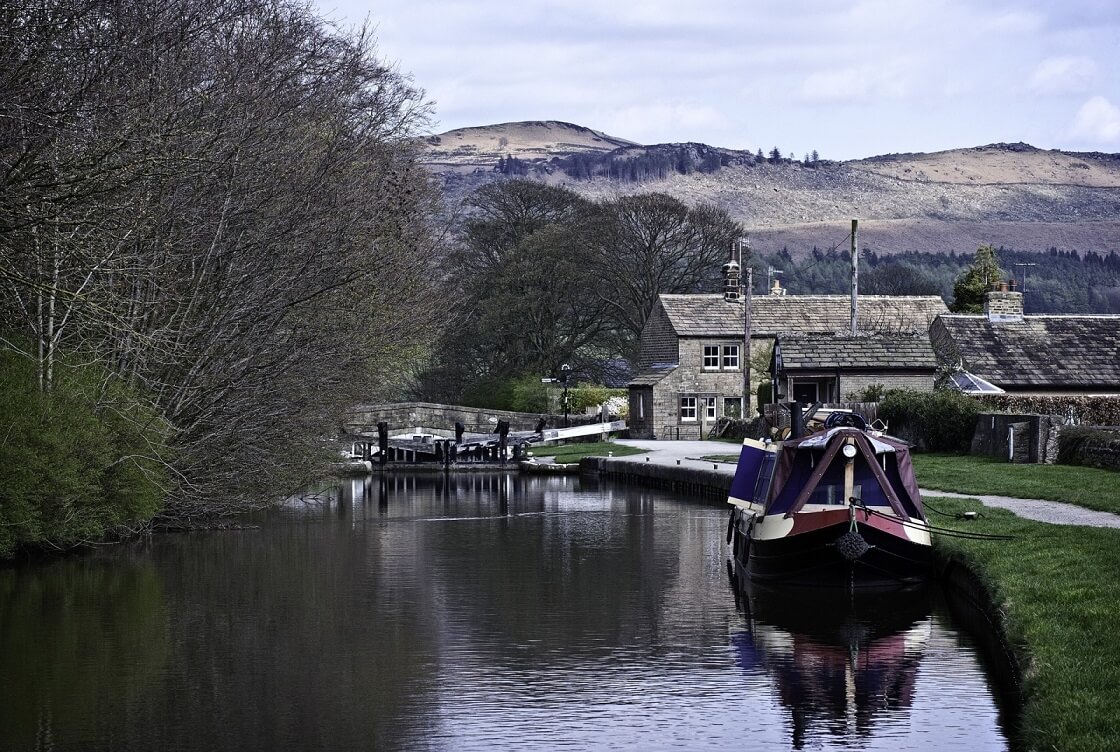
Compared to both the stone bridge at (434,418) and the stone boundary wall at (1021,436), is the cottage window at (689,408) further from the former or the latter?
the stone boundary wall at (1021,436)

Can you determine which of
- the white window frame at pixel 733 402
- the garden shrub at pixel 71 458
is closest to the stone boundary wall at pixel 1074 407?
the white window frame at pixel 733 402

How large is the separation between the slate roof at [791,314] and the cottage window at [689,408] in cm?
262

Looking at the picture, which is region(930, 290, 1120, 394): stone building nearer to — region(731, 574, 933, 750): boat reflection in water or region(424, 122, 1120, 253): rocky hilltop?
region(731, 574, 933, 750): boat reflection in water

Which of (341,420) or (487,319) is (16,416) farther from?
(487,319)

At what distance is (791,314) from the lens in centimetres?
5959

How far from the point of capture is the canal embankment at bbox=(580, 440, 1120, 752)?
34.2ft

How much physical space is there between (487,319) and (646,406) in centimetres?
1010

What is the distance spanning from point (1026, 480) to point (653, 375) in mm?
31559

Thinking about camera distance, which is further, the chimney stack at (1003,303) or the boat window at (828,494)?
the chimney stack at (1003,303)

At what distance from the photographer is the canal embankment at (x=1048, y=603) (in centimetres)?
1043

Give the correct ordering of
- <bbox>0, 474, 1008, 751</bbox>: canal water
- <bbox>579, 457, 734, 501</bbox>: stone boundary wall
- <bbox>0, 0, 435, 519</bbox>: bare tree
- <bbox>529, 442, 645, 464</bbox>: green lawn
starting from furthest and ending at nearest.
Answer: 1. <bbox>529, 442, 645, 464</bbox>: green lawn
2. <bbox>579, 457, 734, 501</bbox>: stone boundary wall
3. <bbox>0, 0, 435, 519</bbox>: bare tree
4. <bbox>0, 474, 1008, 751</bbox>: canal water

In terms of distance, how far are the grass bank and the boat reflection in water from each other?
1067mm

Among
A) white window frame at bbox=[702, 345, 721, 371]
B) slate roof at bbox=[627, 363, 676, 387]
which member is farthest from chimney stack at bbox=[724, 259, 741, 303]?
slate roof at bbox=[627, 363, 676, 387]

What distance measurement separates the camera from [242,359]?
25156mm
